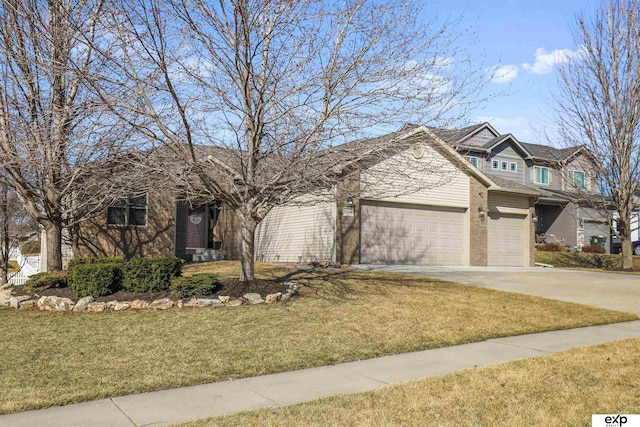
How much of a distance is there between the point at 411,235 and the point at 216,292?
448 inches

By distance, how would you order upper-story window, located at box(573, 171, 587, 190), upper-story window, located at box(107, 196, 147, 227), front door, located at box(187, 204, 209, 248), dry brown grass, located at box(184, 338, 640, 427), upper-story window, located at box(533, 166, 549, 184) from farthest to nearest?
upper-story window, located at box(533, 166, 549, 184), upper-story window, located at box(573, 171, 587, 190), front door, located at box(187, 204, 209, 248), upper-story window, located at box(107, 196, 147, 227), dry brown grass, located at box(184, 338, 640, 427)

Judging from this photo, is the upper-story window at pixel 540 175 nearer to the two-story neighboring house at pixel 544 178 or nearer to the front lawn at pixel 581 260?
the two-story neighboring house at pixel 544 178

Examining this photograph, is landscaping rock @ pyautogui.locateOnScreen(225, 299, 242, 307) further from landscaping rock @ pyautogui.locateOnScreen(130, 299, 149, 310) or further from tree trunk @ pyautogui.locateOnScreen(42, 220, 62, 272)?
tree trunk @ pyautogui.locateOnScreen(42, 220, 62, 272)

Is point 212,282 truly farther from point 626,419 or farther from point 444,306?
point 626,419

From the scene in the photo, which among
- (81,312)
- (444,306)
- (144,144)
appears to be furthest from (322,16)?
(81,312)

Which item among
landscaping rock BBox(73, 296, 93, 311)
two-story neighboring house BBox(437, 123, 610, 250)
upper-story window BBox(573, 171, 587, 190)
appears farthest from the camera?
two-story neighboring house BBox(437, 123, 610, 250)

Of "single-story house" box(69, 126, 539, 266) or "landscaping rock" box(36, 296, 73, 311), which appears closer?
"landscaping rock" box(36, 296, 73, 311)

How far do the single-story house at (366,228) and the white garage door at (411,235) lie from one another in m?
0.04

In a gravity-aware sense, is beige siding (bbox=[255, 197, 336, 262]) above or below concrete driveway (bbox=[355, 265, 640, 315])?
above

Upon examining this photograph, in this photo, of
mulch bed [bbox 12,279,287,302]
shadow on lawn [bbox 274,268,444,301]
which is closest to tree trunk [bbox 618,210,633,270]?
shadow on lawn [bbox 274,268,444,301]

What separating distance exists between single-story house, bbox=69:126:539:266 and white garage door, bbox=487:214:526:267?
4 centimetres

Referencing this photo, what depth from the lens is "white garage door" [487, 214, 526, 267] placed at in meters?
23.8

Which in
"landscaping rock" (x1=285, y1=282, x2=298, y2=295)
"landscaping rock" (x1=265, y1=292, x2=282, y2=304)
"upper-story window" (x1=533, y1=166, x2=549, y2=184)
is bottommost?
"landscaping rock" (x1=265, y1=292, x2=282, y2=304)

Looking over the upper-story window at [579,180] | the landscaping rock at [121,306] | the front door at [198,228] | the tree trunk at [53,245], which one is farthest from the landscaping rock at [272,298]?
the upper-story window at [579,180]
